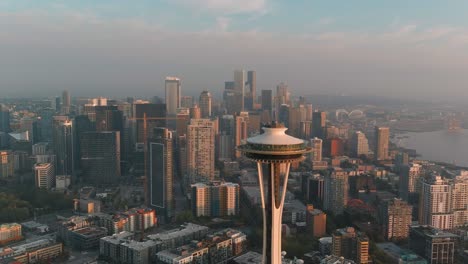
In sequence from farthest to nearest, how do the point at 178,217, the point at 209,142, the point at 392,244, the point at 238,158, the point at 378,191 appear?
the point at 238,158 < the point at 209,142 < the point at 378,191 < the point at 178,217 < the point at 392,244

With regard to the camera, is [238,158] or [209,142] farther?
[238,158]

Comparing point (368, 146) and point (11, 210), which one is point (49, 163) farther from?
point (368, 146)

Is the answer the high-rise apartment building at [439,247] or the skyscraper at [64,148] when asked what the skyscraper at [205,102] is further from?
the high-rise apartment building at [439,247]

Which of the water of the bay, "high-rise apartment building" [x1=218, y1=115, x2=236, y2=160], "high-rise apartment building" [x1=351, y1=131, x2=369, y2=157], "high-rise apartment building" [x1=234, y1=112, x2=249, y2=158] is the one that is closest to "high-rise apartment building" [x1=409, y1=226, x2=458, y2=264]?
the water of the bay

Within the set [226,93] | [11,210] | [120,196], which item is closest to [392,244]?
[120,196]

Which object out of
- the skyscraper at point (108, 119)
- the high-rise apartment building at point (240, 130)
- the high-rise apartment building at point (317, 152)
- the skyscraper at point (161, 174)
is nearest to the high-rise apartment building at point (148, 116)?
Result: the skyscraper at point (108, 119)

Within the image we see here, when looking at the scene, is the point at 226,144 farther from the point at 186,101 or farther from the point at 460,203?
the point at 460,203
